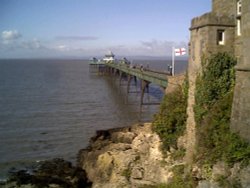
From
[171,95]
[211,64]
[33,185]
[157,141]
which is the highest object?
[211,64]

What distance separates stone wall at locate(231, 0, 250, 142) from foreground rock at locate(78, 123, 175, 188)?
5590 millimetres

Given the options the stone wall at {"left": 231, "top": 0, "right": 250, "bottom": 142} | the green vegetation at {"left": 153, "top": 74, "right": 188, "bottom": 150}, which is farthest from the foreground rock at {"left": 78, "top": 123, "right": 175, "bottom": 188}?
the stone wall at {"left": 231, "top": 0, "right": 250, "bottom": 142}

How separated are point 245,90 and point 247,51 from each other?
56.3 inches

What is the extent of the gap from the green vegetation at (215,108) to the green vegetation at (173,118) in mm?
2579

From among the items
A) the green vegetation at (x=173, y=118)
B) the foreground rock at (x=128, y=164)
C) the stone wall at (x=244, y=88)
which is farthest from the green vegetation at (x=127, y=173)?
the stone wall at (x=244, y=88)

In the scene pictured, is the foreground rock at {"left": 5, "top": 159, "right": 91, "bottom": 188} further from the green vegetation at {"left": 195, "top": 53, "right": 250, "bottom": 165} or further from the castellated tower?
the green vegetation at {"left": 195, "top": 53, "right": 250, "bottom": 165}

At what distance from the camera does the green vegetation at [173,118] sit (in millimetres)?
Answer: 19359

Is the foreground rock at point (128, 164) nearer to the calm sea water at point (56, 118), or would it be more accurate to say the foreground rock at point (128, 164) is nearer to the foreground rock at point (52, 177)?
the foreground rock at point (52, 177)

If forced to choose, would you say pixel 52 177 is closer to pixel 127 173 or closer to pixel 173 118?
pixel 127 173

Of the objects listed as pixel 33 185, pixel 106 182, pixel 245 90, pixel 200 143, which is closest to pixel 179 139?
pixel 200 143

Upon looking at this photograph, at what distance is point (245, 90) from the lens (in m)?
13.4

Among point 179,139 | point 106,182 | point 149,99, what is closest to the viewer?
point 179,139

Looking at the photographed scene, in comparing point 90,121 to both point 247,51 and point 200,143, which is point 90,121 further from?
point 247,51

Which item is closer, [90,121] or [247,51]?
[247,51]
